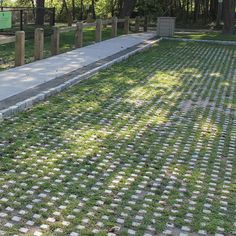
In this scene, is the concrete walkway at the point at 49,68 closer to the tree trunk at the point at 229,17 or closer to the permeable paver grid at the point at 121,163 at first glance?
the permeable paver grid at the point at 121,163

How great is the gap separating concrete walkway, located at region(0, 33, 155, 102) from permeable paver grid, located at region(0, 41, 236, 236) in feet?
2.64

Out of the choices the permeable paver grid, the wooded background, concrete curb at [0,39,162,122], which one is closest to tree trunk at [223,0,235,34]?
the wooded background

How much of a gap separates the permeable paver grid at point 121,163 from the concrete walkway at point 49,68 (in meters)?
0.80

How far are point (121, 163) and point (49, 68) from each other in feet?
21.2

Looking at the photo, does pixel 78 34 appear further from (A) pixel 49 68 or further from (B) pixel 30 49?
(A) pixel 49 68

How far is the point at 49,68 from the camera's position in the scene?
1220 centimetres

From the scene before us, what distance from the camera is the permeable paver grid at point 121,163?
15.5 ft

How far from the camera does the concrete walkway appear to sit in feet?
31.8

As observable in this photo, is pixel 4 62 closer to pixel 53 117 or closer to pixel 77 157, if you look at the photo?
pixel 53 117

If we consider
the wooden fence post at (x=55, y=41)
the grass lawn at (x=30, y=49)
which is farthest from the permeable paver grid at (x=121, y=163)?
the wooden fence post at (x=55, y=41)

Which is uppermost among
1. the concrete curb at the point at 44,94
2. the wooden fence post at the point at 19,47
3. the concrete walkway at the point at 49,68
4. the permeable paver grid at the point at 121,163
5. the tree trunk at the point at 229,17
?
the tree trunk at the point at 229,17

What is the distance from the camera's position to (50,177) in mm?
5645

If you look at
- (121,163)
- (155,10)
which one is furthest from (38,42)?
(155,10)

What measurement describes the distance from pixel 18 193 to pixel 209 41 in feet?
60.5
